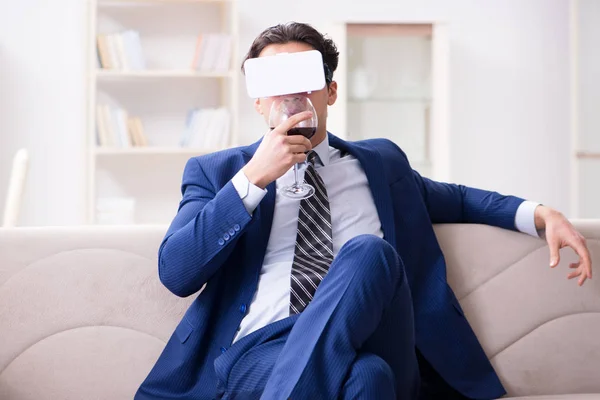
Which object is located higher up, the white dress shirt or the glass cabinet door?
the glass cabinet door

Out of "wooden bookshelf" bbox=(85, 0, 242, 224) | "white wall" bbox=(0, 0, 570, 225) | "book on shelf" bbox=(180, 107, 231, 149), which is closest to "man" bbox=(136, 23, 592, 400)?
"book on shelf" bbox=(180, 107, 231, 149)

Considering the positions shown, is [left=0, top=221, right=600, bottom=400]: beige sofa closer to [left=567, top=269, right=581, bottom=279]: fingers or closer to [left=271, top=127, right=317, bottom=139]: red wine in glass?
[left=567, top=269, right=581, bottom=279]: fingers

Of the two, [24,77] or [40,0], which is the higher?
[40,0]

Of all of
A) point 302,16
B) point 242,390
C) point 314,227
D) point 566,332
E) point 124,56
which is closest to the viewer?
point 242,390

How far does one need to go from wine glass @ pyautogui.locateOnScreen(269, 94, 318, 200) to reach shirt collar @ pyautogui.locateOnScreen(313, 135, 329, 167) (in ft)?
0.63

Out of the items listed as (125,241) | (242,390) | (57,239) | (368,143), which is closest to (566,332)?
(368,143)

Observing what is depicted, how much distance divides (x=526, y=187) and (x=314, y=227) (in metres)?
3.66

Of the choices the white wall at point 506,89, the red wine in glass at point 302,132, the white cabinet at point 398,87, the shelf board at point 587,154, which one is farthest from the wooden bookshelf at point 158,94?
the red wine in glass at point 302,132

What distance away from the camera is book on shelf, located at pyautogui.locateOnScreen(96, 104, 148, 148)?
15.0 ft

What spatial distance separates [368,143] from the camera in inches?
84.8

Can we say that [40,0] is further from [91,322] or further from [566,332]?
[566,332]

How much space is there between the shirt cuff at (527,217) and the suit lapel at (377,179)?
34 cm

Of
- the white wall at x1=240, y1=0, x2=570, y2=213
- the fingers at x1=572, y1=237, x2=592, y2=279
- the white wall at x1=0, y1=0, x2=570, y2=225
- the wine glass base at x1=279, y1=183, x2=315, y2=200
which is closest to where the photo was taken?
the wine glass base at x1=279, y1=183, x2=315, y2=200

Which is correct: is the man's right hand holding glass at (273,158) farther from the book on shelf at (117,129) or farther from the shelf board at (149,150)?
the book on shelf at (117,129)
